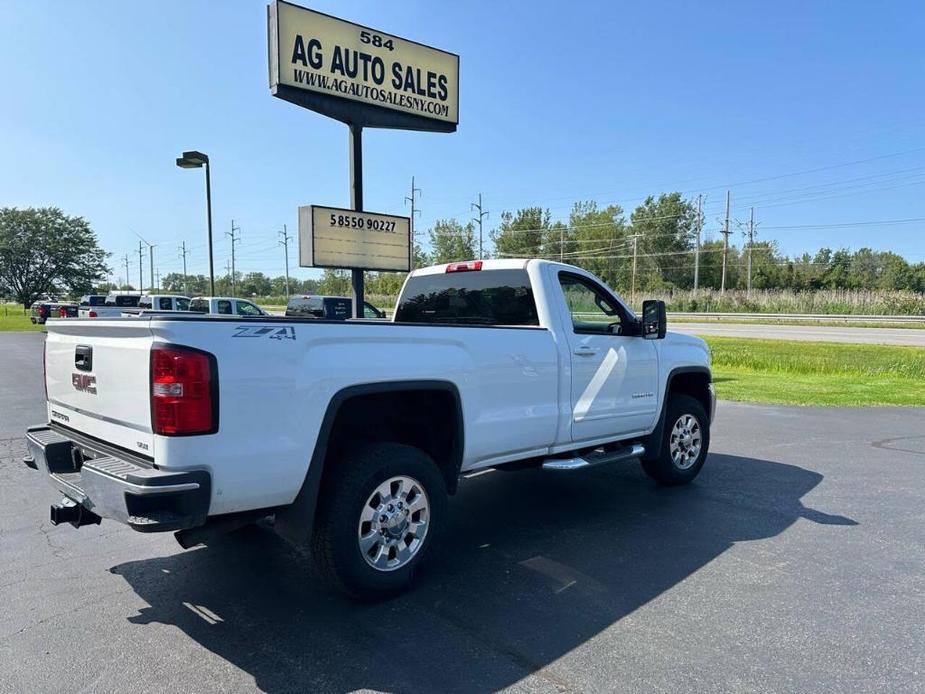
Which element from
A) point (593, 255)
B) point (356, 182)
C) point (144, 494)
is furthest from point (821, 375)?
point (593, 255)

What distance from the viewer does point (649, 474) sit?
6.11m

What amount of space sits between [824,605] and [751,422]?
21.1 ft

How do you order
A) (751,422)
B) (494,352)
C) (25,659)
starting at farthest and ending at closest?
1. (751,422)
2. (494,352)
3. (25,659)

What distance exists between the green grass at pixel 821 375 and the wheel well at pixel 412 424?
30.6 ft

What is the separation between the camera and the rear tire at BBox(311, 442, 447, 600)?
11.4 ft

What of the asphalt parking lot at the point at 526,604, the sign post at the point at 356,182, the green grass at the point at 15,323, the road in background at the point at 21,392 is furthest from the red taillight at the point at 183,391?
the green grass at the point at 15,323

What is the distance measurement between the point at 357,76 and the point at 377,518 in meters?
8.81

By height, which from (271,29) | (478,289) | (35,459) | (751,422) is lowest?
(751,422)

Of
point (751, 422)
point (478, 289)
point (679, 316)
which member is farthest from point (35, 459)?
point (679, 316)

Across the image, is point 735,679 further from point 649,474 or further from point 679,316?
point 679,316

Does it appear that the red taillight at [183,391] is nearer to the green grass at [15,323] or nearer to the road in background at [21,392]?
the road in background at [21,392]

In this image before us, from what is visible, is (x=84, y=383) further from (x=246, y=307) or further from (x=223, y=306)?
(x=246, y=307)

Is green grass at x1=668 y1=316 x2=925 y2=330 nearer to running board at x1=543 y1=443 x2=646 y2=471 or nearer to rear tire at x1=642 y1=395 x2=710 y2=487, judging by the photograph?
rear tire at x1=642 y1=395 x2=710 y2=487

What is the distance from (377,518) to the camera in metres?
3.69
